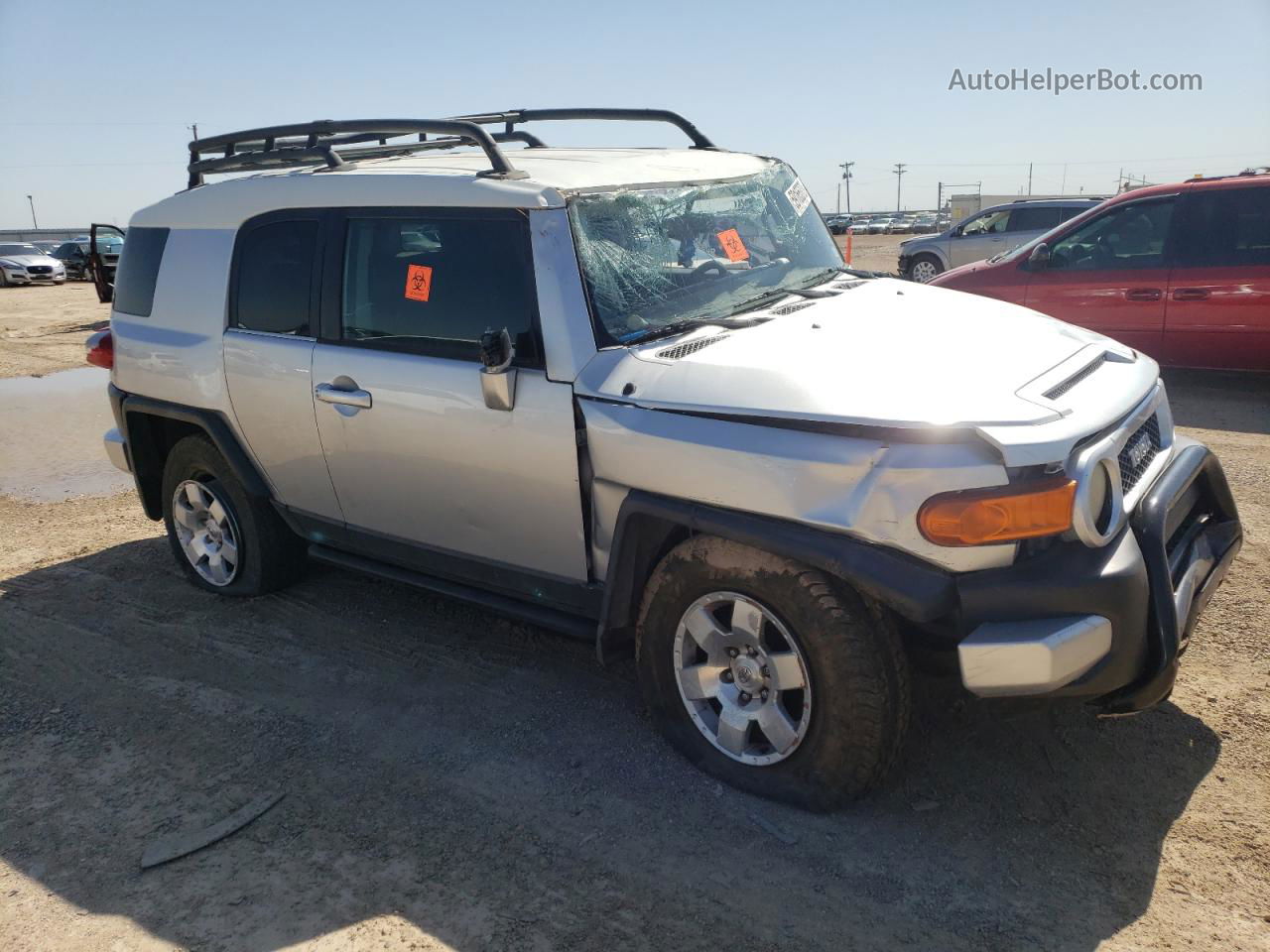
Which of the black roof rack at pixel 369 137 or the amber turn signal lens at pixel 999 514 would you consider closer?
the amber turn signal lens at pixel 999 514

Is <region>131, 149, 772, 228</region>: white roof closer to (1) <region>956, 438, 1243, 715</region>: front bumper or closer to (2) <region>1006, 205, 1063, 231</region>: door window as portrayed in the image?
(1) <region>956, 438, 1243, 715</region>: front bumper

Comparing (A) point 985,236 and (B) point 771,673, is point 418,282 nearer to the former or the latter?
(B) point 771,673

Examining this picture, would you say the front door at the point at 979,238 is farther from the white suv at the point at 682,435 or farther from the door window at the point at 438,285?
the door window at the point at 438,285

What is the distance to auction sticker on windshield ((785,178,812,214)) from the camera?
457cm

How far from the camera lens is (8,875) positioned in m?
3.03

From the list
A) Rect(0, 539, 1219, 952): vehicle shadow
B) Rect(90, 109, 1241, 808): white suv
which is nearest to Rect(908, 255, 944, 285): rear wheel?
Rect(90, 109, 1241, 808): white suv

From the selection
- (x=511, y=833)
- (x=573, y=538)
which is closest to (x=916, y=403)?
(x=573, y=538)

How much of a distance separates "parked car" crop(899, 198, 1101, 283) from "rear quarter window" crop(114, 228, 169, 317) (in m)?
13.7

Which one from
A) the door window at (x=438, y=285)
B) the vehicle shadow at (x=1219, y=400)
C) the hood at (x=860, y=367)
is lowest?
the vehicle shadow at (x=1219, y=400)

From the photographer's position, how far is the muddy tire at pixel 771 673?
9.34 feet

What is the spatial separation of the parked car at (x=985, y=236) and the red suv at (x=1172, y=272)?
26.0ft

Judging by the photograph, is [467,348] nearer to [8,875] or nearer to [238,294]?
[238,294]

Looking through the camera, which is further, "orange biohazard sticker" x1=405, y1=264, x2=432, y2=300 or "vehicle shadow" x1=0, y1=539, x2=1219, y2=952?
"orange biohazard sticker" x1=405, y1=264, x2=432, y2=300

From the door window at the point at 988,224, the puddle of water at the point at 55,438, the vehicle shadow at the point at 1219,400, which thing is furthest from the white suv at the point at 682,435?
the door window at the point at 988,224
